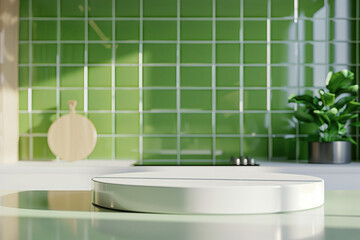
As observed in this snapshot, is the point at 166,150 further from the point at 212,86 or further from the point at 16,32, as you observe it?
the point at 16,32

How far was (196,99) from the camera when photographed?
2646 millimetres

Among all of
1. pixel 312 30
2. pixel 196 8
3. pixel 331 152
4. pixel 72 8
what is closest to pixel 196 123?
pixel 196 8

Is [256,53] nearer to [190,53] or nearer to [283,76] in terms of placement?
[283,76]

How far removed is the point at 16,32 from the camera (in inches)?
101

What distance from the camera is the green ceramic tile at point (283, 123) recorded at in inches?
104

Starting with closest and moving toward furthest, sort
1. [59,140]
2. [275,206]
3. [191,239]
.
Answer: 1. [191,239]
2. [275,206]
3. [59,140]

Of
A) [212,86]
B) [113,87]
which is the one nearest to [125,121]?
[113,87]

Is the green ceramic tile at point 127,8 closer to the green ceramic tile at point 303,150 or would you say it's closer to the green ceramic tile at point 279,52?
the green ceramic tile at point 279,52

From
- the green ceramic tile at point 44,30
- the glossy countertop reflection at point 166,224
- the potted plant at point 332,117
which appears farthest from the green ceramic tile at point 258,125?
the glossy countertop reflection at point 166,224

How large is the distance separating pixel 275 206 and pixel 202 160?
1.94 metres

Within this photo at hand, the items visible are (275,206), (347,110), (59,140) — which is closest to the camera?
(275,206)

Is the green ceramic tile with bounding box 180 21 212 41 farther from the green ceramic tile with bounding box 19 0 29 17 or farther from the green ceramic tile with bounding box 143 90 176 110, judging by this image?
the green ceramic tile with bounding box 19 0 29 17

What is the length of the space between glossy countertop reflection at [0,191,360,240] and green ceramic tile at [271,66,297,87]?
6.19ft

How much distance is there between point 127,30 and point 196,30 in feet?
1.36
